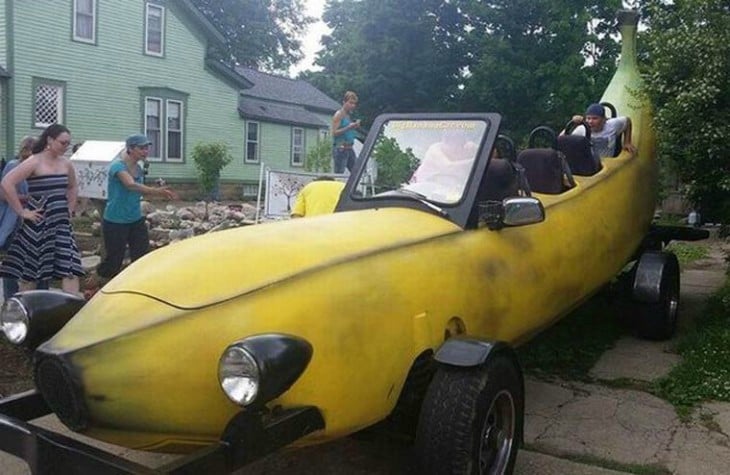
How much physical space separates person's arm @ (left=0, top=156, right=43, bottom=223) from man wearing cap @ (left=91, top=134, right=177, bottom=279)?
2.99 feet

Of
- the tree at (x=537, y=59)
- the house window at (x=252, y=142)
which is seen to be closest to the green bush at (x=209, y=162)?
the house window at (x=252, y=142)

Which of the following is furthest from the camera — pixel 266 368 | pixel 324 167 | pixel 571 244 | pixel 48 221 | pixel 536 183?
pixel 324 167

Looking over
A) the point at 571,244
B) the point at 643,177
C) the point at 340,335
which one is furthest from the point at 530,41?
the point at 340,335

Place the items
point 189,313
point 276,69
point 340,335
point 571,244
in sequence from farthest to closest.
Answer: point 276,69
point 571,244
point 340,335
point 189,313

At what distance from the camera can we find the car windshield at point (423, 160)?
434 cm

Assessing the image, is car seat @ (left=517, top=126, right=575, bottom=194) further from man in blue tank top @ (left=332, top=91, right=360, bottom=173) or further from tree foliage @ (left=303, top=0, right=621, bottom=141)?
tree foliage @ (left=303, top=0, right=621, bottom=141)

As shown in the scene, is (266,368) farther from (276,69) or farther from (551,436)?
(276,69)

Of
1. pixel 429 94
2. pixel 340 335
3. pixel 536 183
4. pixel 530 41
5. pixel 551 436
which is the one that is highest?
pixel 530 41

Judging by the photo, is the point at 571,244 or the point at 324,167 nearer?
the point at 571,244

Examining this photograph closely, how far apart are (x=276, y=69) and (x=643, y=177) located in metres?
39.9

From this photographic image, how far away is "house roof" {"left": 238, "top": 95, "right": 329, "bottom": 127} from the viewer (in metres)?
28.9

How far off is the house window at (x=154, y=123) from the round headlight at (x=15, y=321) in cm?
2174

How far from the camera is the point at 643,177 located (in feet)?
24.6

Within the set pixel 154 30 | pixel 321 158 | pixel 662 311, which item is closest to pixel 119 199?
pixel 662 311
